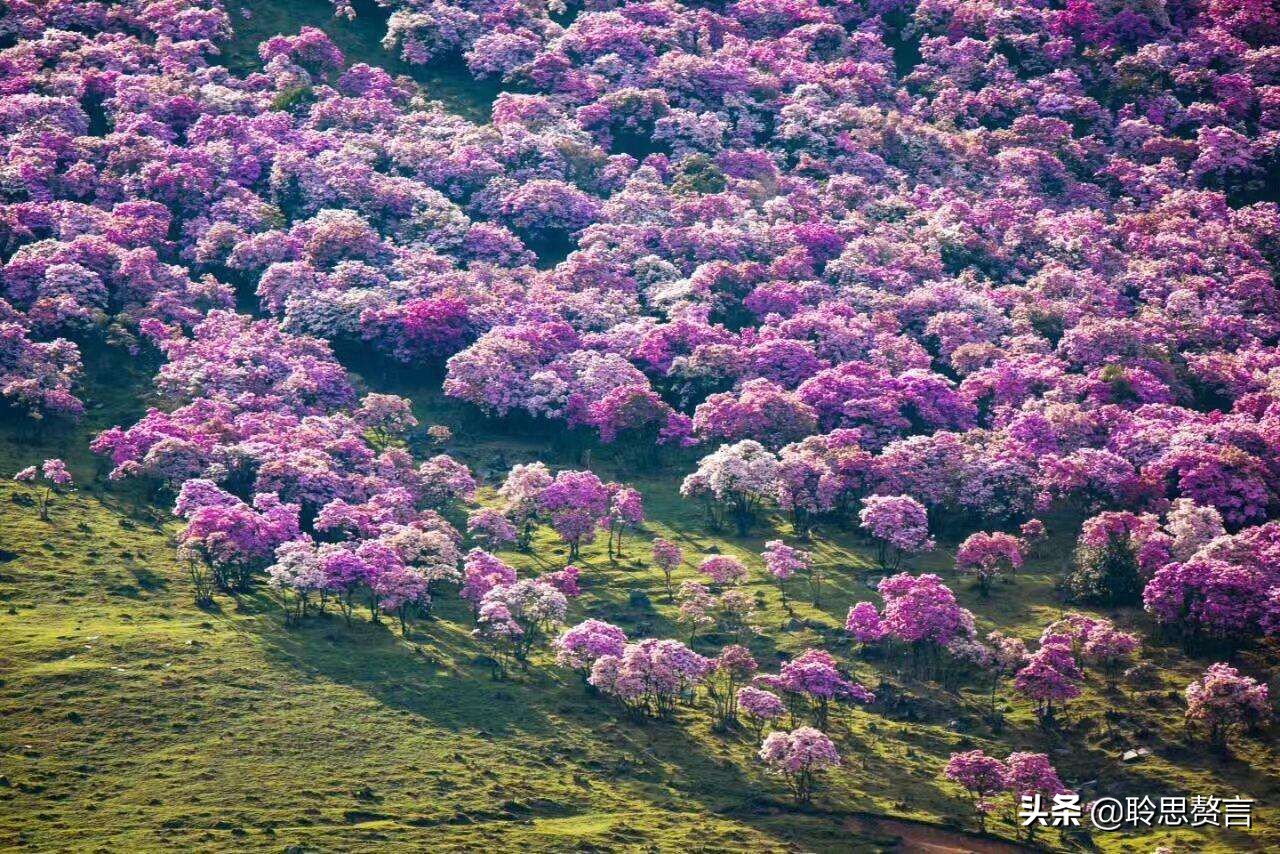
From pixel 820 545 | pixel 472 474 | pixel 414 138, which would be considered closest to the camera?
pixel 820 545

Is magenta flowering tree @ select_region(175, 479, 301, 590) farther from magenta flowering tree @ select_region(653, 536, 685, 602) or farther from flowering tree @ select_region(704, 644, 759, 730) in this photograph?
flowering tree @ select_region(704, 644, 759, 730)

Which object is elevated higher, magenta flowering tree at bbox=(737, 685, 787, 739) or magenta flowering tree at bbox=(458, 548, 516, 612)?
magenta flowering tree at bbox=(458, 548, 516, 612)

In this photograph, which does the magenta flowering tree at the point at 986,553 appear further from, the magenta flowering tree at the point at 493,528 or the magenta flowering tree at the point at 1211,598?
the magenta flowering tree at the point at 493,528

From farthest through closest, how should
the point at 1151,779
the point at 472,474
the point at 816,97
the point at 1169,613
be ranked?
the point at 816,97 → the point at 472,474 → the point at 1169,613 → the point at 1151,779

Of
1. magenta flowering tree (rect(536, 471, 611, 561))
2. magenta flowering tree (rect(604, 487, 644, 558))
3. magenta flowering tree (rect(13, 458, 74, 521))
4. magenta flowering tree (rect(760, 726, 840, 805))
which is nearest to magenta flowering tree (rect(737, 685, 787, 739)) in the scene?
magenta flowering tree (rect(760, 726, 840, 805))

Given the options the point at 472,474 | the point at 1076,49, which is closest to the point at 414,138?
the point at 472,474

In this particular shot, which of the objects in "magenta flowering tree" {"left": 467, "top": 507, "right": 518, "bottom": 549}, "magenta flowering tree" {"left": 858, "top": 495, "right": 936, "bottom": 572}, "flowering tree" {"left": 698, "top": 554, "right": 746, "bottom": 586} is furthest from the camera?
"magenta flowering tree" {"left": 467, "top": 507, "right": 518, "bottom": 549}

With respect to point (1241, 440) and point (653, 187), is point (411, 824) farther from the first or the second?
point (653, 187)
